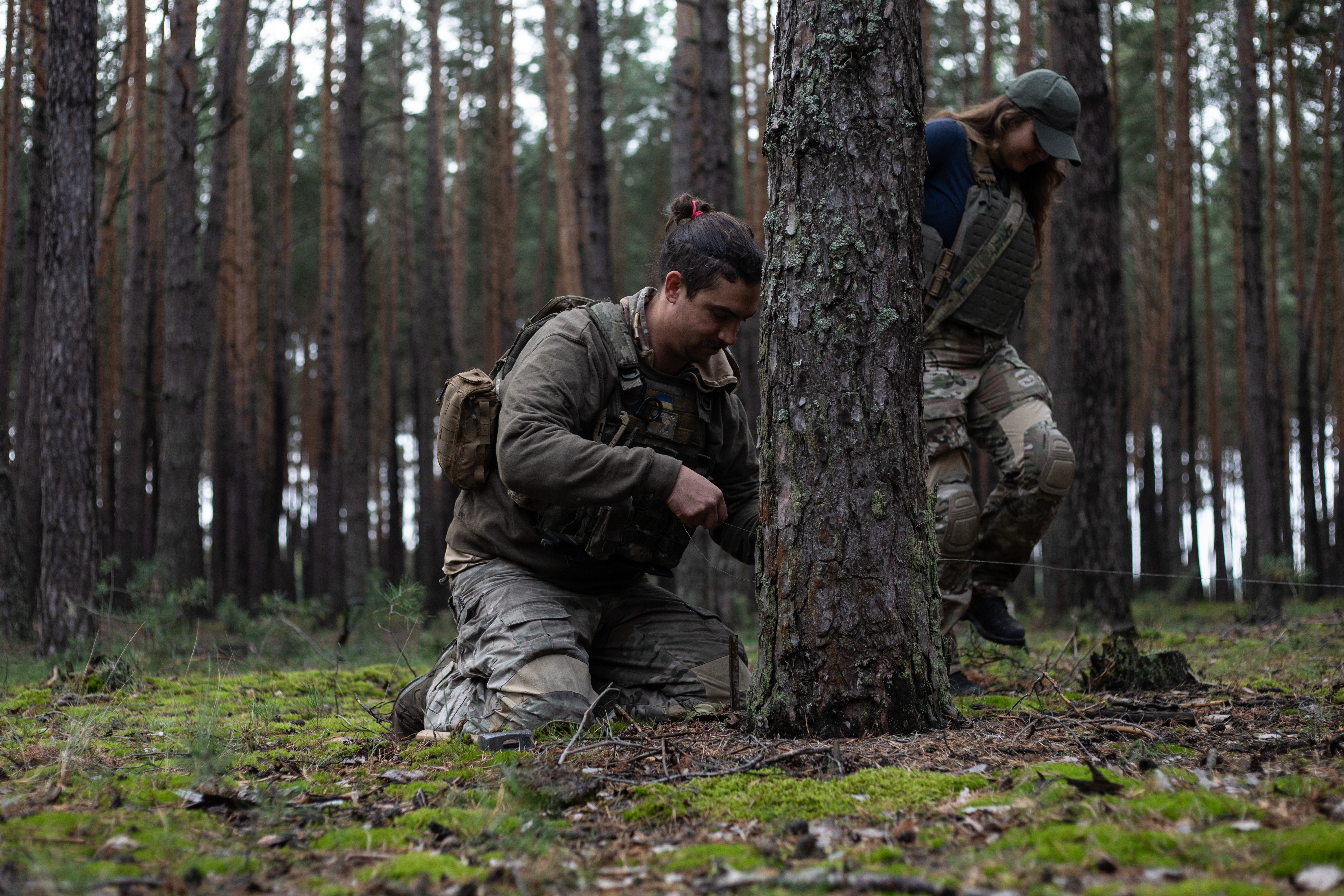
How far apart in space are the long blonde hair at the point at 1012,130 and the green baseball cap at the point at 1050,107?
0.16 ft

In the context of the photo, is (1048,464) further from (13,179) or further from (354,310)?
(13,179)

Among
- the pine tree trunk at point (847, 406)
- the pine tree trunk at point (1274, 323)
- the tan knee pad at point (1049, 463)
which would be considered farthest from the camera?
the pine tree trunk at point (1274, 323)

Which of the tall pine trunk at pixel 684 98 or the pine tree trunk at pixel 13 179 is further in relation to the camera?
the pine tree trunk at pixel 13 179

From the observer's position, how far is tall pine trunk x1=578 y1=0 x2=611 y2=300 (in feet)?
28.8

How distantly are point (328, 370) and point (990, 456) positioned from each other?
10.7 meters

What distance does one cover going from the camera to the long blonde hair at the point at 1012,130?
149 inches

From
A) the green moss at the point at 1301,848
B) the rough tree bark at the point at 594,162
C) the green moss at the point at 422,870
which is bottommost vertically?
the green moss at the point at 422,870

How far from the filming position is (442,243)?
15297mm

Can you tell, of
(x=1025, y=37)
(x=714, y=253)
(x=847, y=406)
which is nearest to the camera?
(x=847, y=406)

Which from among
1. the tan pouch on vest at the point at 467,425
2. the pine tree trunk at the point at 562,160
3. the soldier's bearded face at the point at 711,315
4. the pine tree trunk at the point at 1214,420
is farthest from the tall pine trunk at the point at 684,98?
the pine tree trunk at the point at 1214,420

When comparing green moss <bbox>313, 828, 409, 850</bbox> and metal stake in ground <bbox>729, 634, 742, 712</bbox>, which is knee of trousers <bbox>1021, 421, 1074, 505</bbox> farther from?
green moss <bbox>313, 828, 409, 850</bbox>

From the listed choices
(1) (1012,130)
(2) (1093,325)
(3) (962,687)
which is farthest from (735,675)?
(2) (1093,325)

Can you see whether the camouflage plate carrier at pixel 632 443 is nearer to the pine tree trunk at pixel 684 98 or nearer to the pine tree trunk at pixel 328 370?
the pine tree trunk at pixel 684 98

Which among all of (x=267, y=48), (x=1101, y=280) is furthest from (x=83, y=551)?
(x=267, y=48)
